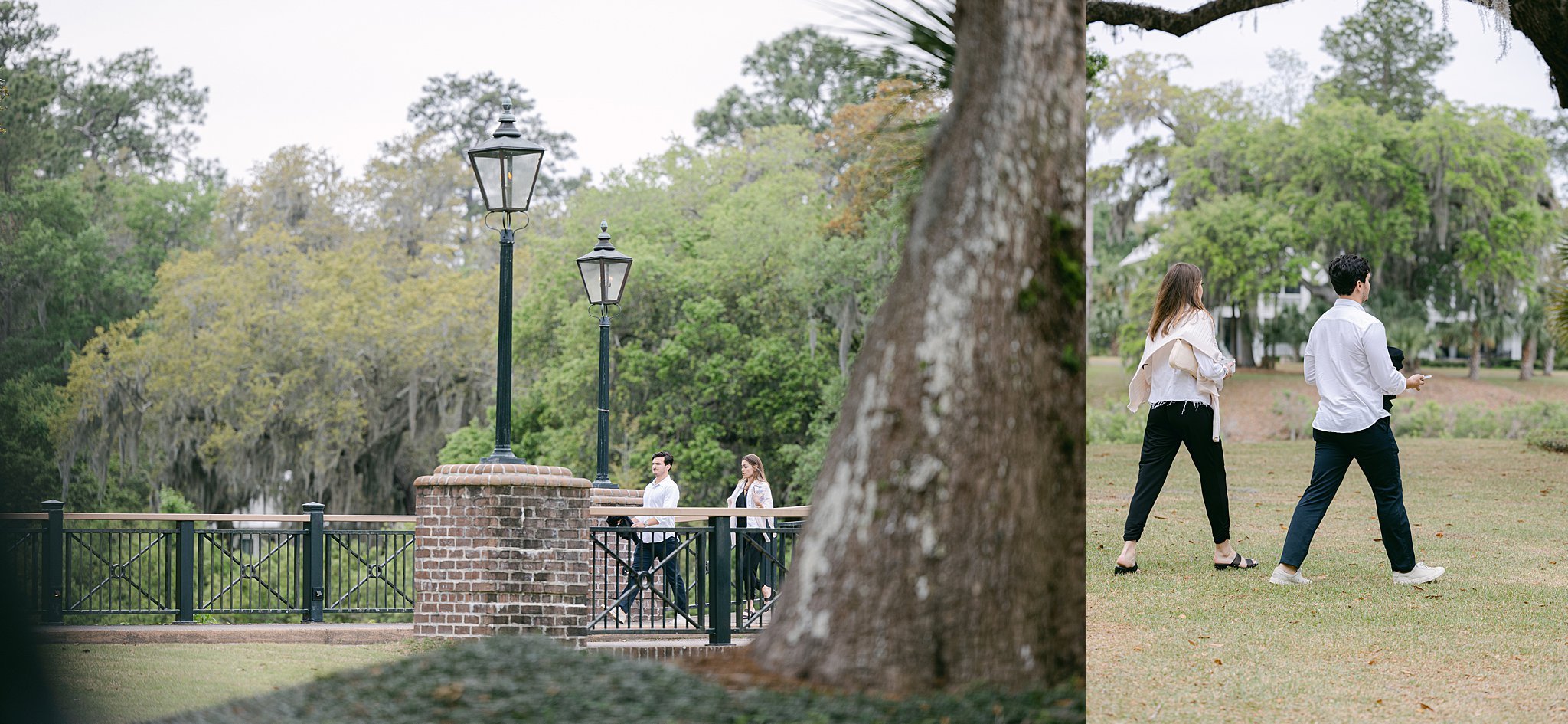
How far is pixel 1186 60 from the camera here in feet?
152

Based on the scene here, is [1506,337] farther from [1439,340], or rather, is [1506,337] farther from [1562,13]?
[1562,13]

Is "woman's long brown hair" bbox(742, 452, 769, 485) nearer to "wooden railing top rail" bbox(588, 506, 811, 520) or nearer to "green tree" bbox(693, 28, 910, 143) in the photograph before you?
"wooden railing top rail" bbox(588, 506, 811, 520)

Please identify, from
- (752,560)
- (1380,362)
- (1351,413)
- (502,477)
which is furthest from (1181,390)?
(752,560)

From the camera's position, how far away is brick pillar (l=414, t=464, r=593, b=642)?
404 inches

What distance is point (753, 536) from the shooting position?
12.7 meters

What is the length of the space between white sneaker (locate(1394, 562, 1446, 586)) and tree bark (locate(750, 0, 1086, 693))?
492cm

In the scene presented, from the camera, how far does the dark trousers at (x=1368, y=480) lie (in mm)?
8156

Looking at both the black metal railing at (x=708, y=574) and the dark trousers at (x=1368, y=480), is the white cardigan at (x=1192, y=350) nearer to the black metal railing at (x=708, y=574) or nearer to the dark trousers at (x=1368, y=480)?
the dark trousers at (x=1368, y=480)

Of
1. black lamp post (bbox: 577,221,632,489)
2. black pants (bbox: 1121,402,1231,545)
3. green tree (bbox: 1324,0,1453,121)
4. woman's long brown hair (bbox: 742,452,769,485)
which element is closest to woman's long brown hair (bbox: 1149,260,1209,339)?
black pants (bbox: 1121,402,1231,545)

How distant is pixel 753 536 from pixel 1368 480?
594cm

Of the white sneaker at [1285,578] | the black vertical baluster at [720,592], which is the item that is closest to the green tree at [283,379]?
the black vertical baluster at [720,592]

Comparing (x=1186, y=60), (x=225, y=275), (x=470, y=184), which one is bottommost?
(x=225, y=275)

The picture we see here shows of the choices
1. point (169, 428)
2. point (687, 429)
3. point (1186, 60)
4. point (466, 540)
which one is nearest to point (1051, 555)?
point (466, 540)

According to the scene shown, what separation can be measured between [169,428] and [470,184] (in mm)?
17322
